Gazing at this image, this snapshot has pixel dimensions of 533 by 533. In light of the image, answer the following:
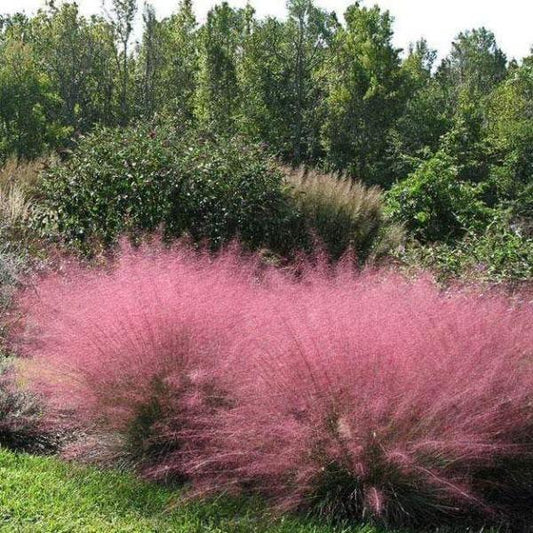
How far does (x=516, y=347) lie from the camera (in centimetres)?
428

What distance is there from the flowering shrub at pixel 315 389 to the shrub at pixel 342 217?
6.07 meters

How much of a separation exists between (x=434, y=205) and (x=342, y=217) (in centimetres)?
228

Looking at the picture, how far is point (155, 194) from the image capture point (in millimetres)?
9461

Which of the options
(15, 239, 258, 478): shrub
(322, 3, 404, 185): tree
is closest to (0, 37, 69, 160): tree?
(322, 3, 404, 185): tree

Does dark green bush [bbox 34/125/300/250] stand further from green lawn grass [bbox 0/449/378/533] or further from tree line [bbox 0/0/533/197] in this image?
tree line [bbox 0/0/533/197]

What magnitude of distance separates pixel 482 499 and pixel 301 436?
100 centimetres

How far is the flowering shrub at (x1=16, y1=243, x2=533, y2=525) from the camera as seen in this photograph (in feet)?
12.5

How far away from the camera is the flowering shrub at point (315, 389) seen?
12.5ft

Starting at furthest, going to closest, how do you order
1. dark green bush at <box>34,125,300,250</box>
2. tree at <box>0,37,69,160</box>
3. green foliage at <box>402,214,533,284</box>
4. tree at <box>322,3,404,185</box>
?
1. tree at <box>322,3,404,185</box>
2. tree at <box>0,37,69,160</box>
3. dark green bush at <box>34,125,300,250</box>
4. green foliage at <box>402,214,533,284</box>

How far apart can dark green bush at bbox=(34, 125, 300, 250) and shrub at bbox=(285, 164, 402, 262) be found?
1500mm

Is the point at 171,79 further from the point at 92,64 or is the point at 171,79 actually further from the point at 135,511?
the point at 135,511

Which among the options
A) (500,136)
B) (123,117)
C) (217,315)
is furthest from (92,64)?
(217,315)

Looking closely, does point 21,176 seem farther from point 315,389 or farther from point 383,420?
point 383,420

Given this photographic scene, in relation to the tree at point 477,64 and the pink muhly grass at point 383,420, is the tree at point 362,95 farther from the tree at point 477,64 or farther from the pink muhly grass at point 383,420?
the pink muhly grass at point 383,420
